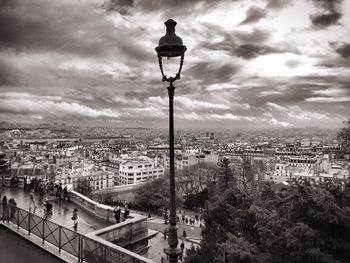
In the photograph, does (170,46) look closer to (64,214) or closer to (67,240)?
(67,240)

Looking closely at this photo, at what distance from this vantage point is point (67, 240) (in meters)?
9.11

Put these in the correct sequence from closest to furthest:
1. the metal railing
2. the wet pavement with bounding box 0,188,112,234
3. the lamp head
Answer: the lamp head < the metal railing < the wet pavement with bounding box 0,188,112,234

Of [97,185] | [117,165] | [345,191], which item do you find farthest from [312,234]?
[117,165]

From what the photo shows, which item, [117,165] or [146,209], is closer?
[146,209]

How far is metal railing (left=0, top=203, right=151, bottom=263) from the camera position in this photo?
7.77 metres

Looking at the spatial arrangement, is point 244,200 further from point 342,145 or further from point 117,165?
point 117,165

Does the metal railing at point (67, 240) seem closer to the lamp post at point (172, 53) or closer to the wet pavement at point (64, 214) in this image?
the lamp post at point (172, 53)

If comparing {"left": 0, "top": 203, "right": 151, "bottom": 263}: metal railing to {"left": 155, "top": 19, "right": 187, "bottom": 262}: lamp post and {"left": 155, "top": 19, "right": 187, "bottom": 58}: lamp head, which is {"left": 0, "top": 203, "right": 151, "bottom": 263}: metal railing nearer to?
{"left": 155, "top": 19, "right": 187, "bottom": 262}: lamp post

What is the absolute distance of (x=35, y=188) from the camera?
68.5 feet

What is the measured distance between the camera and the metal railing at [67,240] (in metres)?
7.77

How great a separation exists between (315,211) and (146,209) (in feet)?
151

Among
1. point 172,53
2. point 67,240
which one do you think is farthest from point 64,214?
point 172,53

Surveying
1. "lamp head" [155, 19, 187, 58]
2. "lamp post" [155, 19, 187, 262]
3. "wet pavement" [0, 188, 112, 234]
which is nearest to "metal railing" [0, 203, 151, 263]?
"lamp post" [155, 19, 187, 262]

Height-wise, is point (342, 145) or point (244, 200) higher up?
point (342, 145)
